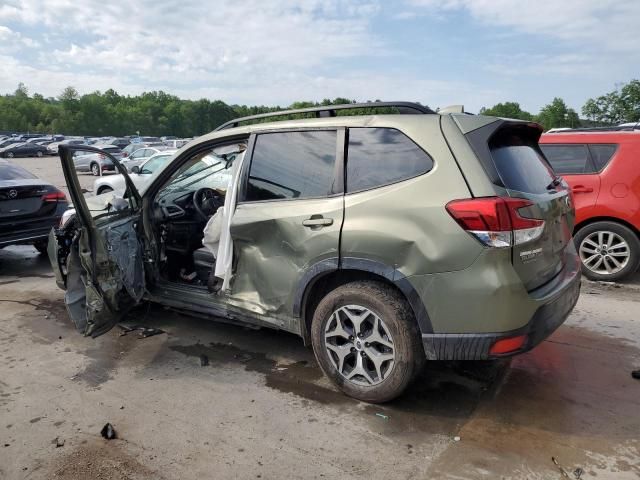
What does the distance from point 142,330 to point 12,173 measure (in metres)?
4.01

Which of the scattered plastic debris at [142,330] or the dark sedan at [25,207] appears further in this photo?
the dark sedan at [25,207]

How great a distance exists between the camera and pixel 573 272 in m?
3.45

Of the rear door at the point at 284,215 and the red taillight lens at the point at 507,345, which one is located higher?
A: the rear door at the point at 284,215

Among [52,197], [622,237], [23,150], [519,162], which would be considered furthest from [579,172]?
[23,150]

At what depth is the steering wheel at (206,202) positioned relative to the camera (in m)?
4.96

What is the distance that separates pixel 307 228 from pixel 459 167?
1042 millimetres

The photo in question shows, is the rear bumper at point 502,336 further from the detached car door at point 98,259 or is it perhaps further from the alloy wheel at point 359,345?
the detached car door at point 98,259

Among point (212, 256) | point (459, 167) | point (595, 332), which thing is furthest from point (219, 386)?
point (595, 332)

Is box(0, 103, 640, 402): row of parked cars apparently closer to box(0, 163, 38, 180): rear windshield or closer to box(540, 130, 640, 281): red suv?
box(540, 130, 640, 281): red suv

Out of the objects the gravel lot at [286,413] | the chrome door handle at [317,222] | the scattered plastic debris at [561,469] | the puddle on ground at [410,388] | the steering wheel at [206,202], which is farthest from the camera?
the steering wheel at [206,202]

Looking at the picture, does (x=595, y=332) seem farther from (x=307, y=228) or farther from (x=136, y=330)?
(x=136, y=330)

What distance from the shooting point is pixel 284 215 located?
11.4ft

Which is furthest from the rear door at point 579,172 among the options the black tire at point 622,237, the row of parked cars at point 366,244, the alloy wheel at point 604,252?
the row of parked cars at point 366,244

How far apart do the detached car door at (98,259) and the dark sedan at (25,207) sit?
261cm
